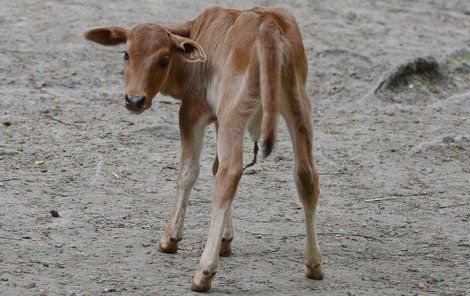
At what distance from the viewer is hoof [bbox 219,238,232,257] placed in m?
7.63

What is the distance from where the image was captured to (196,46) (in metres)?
7.25

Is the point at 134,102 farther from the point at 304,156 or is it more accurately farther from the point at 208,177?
the point at 208,177

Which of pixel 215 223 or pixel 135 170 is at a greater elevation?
pixel 215 223

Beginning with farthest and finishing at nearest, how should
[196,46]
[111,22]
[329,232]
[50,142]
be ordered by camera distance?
[111,22], [50,142], [329,232], [196,46]

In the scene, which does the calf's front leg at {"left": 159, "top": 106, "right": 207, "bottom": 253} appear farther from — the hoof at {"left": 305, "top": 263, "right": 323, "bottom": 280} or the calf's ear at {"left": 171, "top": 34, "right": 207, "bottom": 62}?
the hoof at {"left": 305, "top": 263, "right": 323, "bottom": 280}

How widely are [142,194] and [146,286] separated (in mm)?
2189

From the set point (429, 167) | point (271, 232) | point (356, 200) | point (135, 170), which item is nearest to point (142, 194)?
point (135, 170)

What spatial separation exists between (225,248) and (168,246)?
0.43 metres

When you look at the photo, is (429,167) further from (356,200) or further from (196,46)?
(196,46)

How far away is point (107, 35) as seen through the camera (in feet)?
25.2

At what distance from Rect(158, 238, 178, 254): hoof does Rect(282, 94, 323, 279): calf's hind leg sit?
1.07m

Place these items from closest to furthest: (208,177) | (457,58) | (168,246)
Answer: (168,246) → (208,177) → (457,58)

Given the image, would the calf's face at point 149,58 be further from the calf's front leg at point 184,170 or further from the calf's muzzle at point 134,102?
the calf's front leg at point 184,170

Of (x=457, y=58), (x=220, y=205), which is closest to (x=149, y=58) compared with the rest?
(x=220, y=205)
